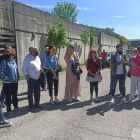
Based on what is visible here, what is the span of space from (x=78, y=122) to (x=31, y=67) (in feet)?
6.56

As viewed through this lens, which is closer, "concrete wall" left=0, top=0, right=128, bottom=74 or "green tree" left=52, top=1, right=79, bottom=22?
"concrete wall" left=0, top=0, right=128, bottom=74

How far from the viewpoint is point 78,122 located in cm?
439

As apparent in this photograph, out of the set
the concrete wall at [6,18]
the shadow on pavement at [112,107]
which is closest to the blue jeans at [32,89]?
the shadow on pavement at [112,107]

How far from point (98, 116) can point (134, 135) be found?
1.21 m

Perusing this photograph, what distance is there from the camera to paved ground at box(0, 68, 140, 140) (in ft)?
12.2

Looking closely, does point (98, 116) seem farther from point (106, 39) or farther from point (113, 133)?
point (106, 39)

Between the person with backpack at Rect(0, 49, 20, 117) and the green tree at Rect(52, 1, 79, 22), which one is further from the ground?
the green tree at Rect(52, 1, 79, 22)

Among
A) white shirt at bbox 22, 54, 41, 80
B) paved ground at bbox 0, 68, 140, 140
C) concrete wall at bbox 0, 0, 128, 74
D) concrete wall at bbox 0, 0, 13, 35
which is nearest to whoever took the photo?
paved ground at bbox 0, 68, 140, 140

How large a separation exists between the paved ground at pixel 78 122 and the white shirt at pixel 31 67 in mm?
1091

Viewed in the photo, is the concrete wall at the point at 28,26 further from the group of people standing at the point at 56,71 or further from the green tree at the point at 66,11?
the green tree at the point at 66,11

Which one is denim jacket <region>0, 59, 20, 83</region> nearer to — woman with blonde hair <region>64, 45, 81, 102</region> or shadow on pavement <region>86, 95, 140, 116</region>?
woman with blonde hair <region>64, 45, 81, 102</region>

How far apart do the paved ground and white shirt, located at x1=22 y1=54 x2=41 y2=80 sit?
1.09m

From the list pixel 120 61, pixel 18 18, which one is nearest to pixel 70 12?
pixel 18 18

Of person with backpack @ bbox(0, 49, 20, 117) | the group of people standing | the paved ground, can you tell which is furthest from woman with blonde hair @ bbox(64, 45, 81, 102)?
person with backpack @ bbox(0, 49, 20, 117)
